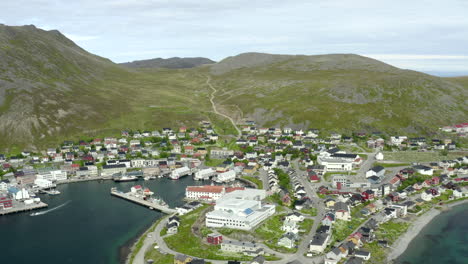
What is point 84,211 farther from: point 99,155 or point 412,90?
point 412,90

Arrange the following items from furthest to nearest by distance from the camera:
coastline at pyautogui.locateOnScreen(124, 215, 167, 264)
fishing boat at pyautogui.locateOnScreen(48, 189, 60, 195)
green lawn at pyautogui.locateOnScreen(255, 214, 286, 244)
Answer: fishing boat at pyautogui.locateOnScreen(48, 189, 60, 195)
green lawn at pyautogui.locateOnScreen(255, 214, 286, 244)
coastline at pyautogui.locateOnScreen(124, 215, 167, 264)

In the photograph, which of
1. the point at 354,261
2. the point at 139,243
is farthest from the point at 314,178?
the point at 139,243

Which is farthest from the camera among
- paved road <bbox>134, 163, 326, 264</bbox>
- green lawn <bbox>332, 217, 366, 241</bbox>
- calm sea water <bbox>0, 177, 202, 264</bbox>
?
green lawn <bbox>332, 217, 366, 241</bbox>

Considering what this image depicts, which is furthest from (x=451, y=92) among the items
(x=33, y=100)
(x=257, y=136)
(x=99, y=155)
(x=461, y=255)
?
(x=33, y=100)

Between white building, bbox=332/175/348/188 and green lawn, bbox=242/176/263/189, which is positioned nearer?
white building, bbox=332/175/348/188

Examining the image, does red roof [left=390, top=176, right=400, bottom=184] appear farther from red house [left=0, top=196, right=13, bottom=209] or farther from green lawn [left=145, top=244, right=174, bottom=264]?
red house [left=0, top=196, right=13, bottom=209]

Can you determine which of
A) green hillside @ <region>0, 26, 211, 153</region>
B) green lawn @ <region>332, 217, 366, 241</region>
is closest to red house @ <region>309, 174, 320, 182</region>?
green lawn @ <region>332, 217, 366, 241</region>

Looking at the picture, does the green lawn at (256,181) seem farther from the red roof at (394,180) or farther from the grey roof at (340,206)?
the red roof at (394,180)

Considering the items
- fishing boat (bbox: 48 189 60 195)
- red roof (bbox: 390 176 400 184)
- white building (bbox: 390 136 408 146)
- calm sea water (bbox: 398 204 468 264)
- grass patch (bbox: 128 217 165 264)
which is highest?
white building (bbox: 390 136 408 146)
